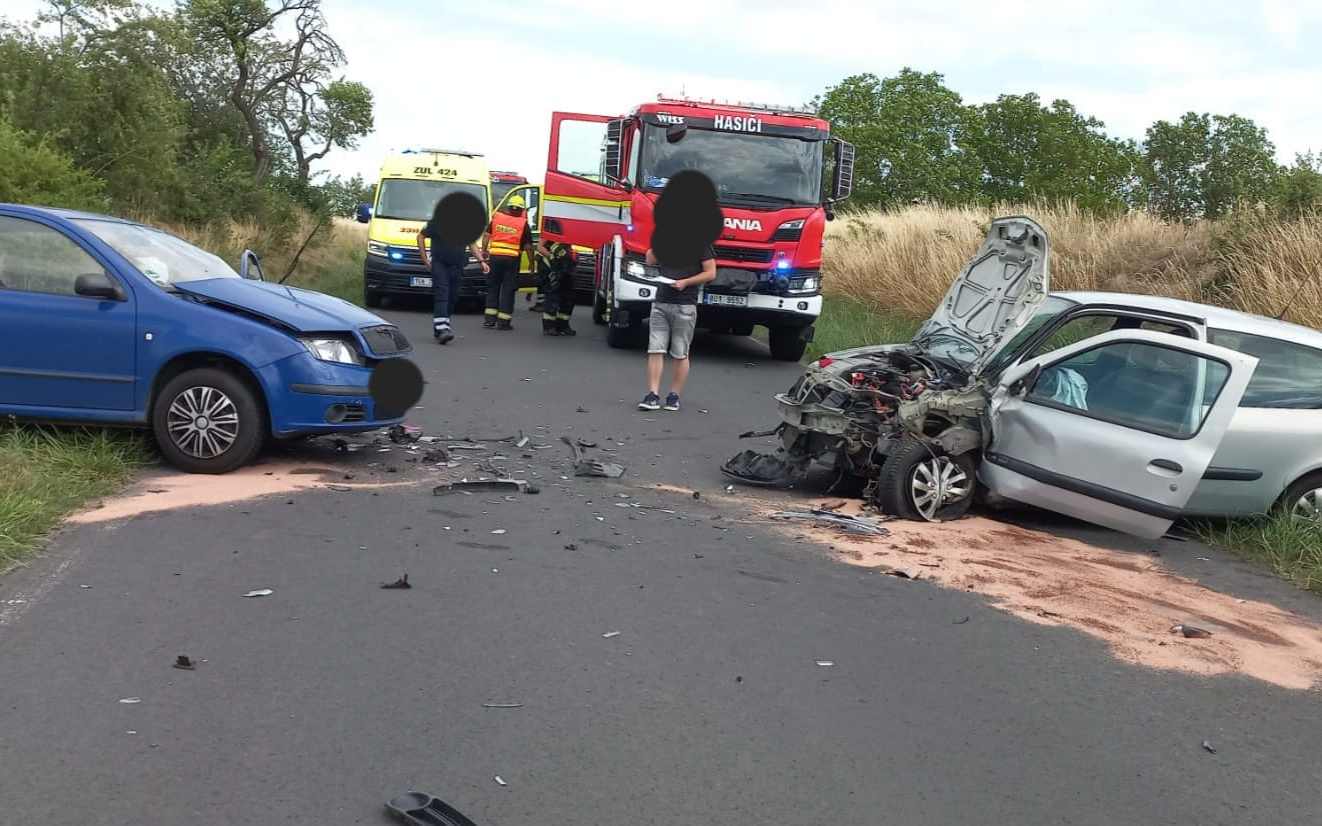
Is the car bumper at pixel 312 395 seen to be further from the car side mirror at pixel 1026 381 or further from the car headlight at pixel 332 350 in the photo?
the car side mirror at pixel 1026 381

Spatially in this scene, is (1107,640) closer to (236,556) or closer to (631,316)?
(236,556)

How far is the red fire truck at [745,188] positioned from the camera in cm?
1593

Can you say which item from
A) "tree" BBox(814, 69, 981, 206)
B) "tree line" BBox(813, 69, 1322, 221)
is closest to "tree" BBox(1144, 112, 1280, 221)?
"tree line" BBox(813, 69, 1322, 221)

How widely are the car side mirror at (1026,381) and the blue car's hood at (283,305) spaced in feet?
14.7

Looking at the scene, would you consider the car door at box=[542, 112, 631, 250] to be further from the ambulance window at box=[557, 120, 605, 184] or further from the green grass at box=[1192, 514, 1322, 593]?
the green grass at box=[1192, 514, 1322, 593]

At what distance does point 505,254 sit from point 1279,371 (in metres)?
13.0

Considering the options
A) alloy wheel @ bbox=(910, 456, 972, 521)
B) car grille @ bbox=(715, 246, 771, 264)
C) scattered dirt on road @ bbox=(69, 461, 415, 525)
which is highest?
car grille @ bbox=(715, 246, 771, 264)

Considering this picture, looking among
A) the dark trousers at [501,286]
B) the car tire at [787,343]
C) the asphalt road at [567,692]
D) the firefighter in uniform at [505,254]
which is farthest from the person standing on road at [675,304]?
the dark trousers at [501,286]

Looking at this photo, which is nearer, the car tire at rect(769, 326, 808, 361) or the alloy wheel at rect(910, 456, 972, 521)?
the alloy wheel at rect(910, 456, 972, 521)

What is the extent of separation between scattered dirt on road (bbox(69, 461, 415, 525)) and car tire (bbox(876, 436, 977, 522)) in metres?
3.16

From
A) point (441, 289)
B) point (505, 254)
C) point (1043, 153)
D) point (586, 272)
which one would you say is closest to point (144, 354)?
point (441, 289)

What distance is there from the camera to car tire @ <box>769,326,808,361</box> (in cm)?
1756

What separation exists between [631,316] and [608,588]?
11.3 metres

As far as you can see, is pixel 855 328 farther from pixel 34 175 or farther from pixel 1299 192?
pixel 34 175
